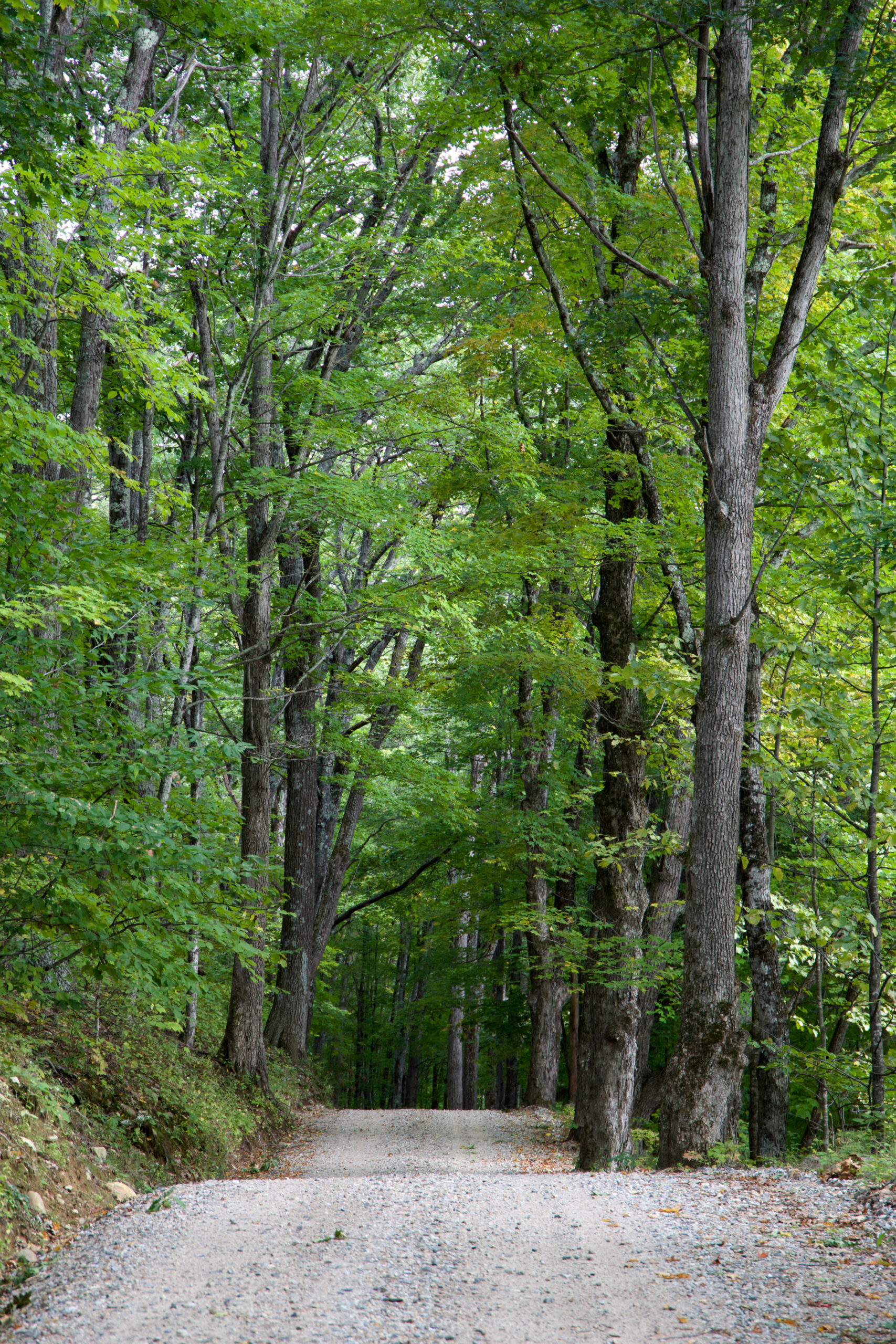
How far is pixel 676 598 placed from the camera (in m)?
9.39

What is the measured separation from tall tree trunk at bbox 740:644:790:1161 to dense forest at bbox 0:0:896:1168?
0.04 m

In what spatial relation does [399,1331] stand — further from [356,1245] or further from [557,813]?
[557,813]

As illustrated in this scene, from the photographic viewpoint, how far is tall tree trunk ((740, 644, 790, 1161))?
9.23m

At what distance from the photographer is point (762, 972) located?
373 inches

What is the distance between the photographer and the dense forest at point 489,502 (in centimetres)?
651

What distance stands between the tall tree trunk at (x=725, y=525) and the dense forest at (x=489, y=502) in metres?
0.03

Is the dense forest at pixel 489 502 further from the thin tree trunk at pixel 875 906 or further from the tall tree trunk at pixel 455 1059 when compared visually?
the tall tree trunk at pixel 455 1059

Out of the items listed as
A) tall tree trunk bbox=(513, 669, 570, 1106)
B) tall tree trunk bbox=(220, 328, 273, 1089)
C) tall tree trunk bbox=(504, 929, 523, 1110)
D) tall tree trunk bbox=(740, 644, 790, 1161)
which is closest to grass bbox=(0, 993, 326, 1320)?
tall tree trunk bbox=(220, 328, 273, 1089)

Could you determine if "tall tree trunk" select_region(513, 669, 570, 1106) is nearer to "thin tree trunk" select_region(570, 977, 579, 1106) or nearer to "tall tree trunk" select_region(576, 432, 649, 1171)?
"thin tree trunk" select_region(570, 977, 579, 1106)

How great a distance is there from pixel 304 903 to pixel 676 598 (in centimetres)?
927

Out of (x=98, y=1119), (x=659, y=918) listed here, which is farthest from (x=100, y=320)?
(x=659, y=918)

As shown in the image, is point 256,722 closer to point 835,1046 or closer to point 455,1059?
point 835,1046

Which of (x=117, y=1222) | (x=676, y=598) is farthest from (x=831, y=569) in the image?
(x=117, y=1222)

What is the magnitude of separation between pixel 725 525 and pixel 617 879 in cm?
408
